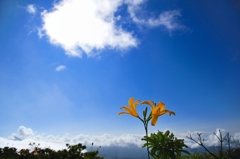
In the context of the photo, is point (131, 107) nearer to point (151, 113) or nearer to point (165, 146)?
point (151, 113)

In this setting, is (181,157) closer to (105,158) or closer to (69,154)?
(105,158)

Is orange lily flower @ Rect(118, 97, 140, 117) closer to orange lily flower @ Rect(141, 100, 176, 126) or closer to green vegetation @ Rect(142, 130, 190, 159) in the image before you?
orange lily flower @ Rect(141, 100, 176, 126)

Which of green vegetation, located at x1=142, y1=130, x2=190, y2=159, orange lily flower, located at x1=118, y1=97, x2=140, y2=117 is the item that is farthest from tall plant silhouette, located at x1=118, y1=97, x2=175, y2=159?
green vegetation, located at x1=142, y1=130, x2=190, y2=159

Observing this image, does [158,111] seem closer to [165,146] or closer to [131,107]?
[131,107]

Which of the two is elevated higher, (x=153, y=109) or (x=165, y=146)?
(x=153, y=109)

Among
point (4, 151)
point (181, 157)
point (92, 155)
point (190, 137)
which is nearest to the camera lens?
point (190, 137)

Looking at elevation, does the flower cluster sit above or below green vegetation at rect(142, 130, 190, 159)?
above

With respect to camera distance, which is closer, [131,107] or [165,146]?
[131,107]

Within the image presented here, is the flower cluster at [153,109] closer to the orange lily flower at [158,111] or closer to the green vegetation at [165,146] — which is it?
the orange lily flower at [158,111]

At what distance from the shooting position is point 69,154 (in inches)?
261

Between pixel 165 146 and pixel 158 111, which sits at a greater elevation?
pixel 158 111

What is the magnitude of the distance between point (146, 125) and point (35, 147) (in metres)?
7.51

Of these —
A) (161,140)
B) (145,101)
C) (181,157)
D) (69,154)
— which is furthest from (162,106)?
(69,154)

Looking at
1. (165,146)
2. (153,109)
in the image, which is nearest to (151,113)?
(153,109)
